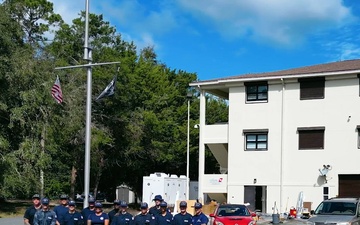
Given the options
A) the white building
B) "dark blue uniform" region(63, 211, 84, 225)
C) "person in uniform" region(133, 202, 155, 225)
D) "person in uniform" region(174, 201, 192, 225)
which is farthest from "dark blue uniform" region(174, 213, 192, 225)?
the white building

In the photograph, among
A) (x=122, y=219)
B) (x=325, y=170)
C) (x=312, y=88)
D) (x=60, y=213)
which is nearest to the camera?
(x=122, y=219)

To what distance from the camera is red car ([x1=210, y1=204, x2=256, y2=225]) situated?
70.2ft

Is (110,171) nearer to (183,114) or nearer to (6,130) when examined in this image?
(183,114)

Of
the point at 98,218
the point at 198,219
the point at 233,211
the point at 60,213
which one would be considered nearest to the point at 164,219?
the point at 198,219

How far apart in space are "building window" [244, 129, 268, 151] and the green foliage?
12341 millimetres

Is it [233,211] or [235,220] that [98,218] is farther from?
[233,211]

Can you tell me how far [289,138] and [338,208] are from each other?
660 inches

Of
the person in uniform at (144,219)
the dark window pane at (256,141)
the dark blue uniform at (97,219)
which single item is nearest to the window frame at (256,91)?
the dark window pane at (256,141)

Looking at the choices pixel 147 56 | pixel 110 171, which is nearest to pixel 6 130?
pixel 110 171

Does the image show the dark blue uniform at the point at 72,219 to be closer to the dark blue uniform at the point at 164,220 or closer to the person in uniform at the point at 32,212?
the person in uniform at the point at 32,212

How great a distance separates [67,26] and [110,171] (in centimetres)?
1440

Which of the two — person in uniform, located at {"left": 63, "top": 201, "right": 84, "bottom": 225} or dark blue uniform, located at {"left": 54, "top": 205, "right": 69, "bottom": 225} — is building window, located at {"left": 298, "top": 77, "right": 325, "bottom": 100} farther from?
dark blue uniform, located at {"left": 54, "top": 205, "right": 69, "bottom": 225}

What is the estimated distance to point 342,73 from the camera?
3544cm

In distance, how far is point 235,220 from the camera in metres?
21.5
